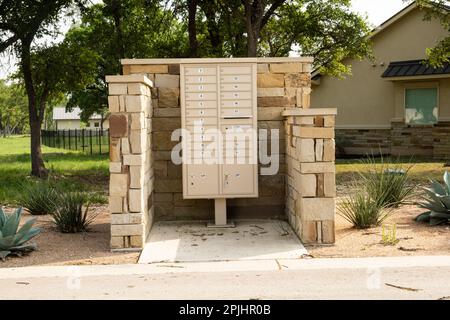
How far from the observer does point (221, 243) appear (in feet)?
23.2

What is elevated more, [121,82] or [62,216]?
[121,82]

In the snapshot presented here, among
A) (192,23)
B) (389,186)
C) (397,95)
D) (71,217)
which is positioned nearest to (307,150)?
(389,186)

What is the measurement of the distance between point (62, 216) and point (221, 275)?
292 cm

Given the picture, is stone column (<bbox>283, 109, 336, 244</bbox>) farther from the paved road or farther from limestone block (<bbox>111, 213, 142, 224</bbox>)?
limestone block (<bbox>111, 213, 142, 224</bbox>)

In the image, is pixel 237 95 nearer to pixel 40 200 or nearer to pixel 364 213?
pixel 364 213

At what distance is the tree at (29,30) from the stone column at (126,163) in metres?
8.51

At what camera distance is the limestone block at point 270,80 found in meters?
8.32

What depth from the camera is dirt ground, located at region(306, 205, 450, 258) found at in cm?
639

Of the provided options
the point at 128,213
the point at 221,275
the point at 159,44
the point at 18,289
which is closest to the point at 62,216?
the point at 128,213

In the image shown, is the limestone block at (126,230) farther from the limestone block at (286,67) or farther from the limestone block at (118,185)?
the limestone block at (286,67)

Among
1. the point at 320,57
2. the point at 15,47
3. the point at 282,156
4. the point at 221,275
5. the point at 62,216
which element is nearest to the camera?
the point at 221,275

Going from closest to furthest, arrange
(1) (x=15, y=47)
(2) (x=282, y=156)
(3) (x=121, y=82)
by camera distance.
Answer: (3) (x=121, y=82)
(2) (x=282, y=156)
(1) (x=15, y=47)

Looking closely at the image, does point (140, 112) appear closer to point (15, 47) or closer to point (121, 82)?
point (121, 82)

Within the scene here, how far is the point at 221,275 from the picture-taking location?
5.61 metres
